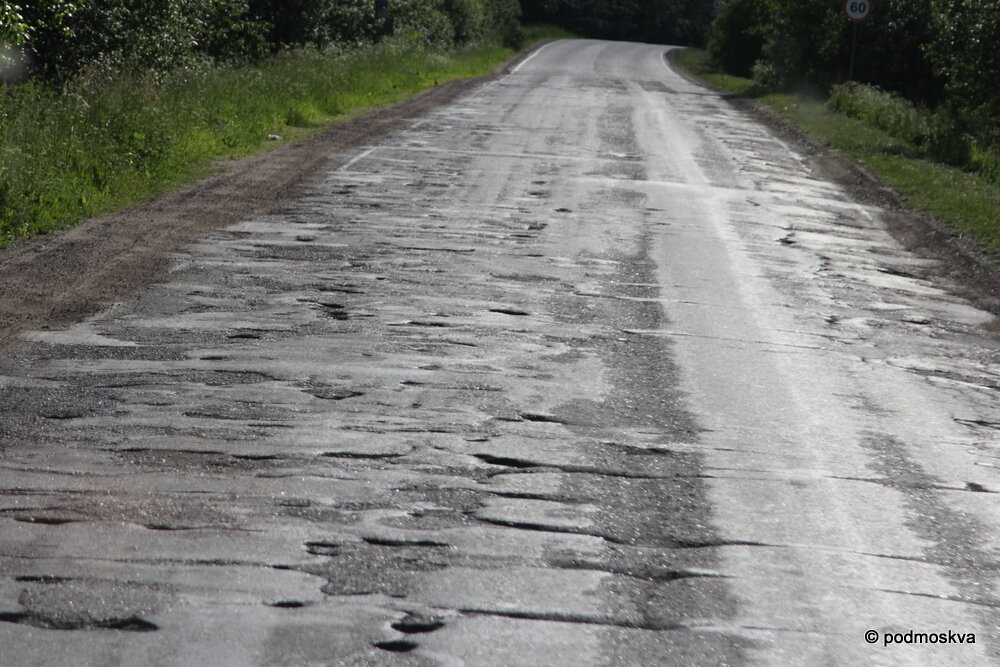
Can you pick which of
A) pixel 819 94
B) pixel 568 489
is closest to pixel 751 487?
pixel 568 489

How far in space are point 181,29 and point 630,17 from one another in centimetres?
6764

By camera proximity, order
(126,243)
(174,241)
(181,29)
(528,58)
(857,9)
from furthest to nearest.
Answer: (528,58) → (857,9) → (181,29) → (174,241) → (126,243)

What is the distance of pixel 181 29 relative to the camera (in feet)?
62.3

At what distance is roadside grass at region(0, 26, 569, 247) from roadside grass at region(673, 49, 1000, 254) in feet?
26.4

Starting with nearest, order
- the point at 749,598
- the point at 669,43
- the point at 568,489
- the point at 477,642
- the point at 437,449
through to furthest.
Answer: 1. the point at 477,642
2. the point at 749,598
3. the point at 568,489
4. the point at 437,449
5. the point at 669,43

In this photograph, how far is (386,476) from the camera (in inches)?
179

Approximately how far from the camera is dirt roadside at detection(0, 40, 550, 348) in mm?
7041

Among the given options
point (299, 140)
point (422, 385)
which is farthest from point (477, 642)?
point (299, 140)

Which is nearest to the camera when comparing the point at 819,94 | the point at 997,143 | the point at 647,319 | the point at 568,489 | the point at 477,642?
the point at 477,642

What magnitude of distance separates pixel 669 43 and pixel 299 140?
71.3 m

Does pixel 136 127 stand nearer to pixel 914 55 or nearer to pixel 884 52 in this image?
pixel 884 52

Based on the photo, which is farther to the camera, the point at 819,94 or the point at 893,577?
the point at 819,94

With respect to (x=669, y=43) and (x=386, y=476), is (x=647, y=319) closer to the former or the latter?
(x=386, y=476)

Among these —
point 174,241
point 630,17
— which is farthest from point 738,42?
point 174,241
